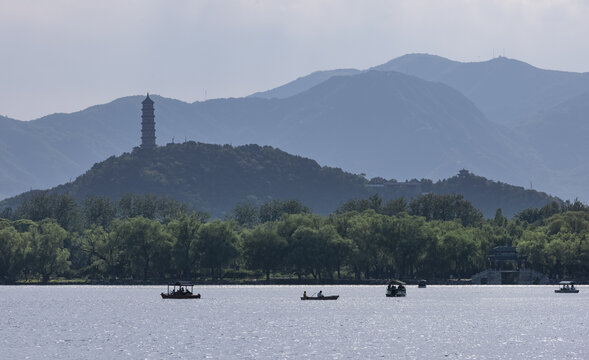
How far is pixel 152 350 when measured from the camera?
288 ft

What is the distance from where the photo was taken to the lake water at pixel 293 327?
86.6m

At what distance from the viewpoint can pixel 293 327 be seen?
11044cm

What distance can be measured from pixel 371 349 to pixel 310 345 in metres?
5.70

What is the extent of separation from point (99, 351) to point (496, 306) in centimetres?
7391

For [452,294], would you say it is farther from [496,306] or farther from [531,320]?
[531,320]

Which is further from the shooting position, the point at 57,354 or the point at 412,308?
the point at 412,308

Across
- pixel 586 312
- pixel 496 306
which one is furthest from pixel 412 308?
pixel 586 312

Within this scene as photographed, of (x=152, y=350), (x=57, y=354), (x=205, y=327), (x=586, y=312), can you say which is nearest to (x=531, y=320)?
(x=586, y=312)

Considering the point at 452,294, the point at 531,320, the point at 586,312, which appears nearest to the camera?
the point at 531,320

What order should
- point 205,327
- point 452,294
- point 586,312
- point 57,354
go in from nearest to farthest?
point 57,354 → point 205,327 → point 586,312 → point 452,294

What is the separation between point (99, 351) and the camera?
285 ft

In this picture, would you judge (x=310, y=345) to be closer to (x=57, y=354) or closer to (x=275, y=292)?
(x=57, y=354)

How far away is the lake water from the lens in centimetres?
8656

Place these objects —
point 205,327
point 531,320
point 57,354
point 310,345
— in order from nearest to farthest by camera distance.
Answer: point 57,354 → point 310,345 → point 205,327 → point 531,320
